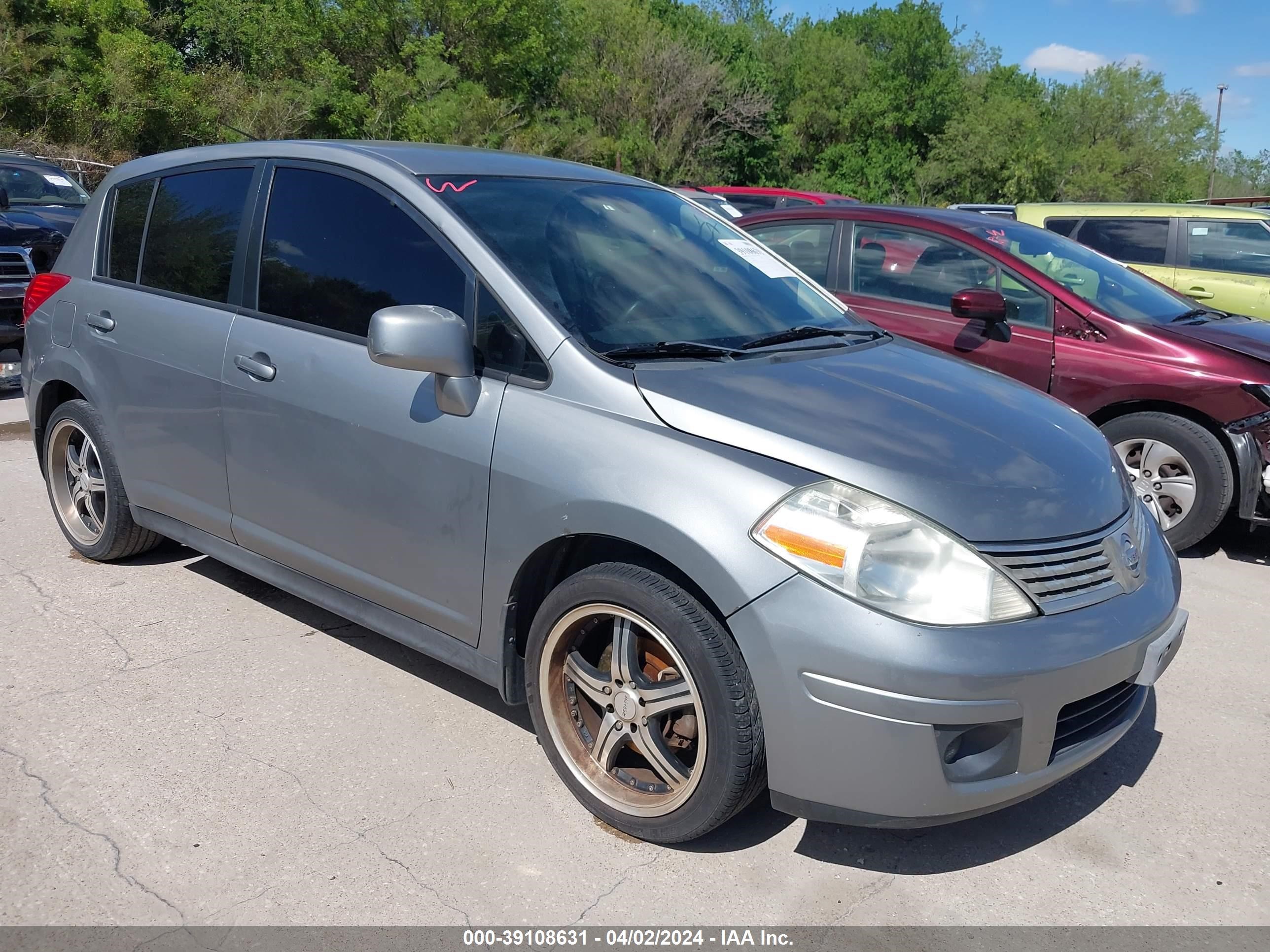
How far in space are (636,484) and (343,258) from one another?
1.47 metres

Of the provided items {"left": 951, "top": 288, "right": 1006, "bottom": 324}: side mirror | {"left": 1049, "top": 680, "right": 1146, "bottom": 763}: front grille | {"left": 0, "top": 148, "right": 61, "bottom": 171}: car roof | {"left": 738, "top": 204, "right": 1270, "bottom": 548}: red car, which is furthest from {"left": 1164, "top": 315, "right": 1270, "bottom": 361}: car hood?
{"left": 0, "top": 148, "right": 61, "bottom": 171}: car roof

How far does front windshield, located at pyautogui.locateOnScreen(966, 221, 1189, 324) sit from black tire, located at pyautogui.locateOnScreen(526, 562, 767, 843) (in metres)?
4.14

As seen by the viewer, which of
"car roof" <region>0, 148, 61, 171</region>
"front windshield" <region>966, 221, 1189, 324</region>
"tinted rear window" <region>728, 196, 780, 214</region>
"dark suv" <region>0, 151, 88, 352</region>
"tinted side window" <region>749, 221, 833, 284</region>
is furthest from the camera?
"tinted rear window" <region>728, 196, 780, 214</region>

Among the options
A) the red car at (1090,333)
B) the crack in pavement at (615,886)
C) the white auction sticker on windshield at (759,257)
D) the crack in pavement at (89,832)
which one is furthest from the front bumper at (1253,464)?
the crack in pavement at (89,832)

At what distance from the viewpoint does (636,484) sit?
270 cm

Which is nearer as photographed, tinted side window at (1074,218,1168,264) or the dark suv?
the dark suv

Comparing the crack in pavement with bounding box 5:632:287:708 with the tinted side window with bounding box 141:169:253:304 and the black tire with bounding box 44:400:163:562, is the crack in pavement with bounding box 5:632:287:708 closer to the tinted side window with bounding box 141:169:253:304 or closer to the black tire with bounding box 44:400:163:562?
the black tire with bounding box 44:400:163:562

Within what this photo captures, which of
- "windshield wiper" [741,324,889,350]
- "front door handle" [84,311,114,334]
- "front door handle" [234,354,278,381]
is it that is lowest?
"front door handle" [234,354,278,381]

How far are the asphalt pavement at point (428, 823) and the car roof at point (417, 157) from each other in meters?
1.77

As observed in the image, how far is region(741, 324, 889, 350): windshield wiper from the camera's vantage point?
337 cm

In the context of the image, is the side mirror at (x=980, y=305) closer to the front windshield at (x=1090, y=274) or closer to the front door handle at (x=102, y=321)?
the front windshield at (x=1090, y=274)

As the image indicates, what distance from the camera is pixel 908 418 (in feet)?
9.61

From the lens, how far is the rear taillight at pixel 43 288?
185 inches

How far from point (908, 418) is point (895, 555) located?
558 millimetres
